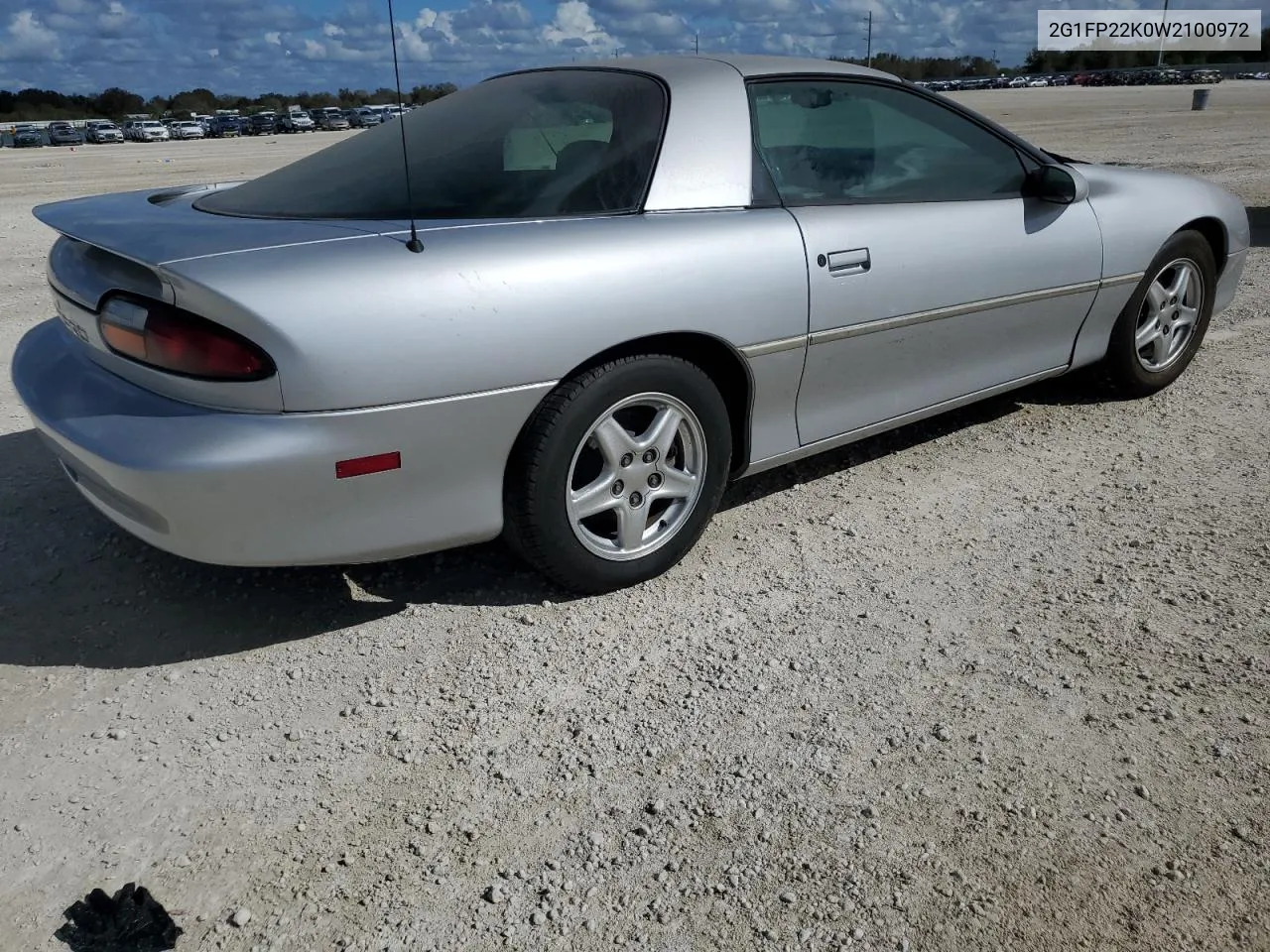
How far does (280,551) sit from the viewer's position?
2568 millimetres

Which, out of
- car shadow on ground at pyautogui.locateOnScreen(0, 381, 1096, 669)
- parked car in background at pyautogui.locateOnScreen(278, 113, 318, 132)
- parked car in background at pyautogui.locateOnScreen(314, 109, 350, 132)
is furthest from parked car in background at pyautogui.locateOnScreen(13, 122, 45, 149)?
car shadow on ground at pyautogui.locateOnScreen(0, 381, 1096, 669)

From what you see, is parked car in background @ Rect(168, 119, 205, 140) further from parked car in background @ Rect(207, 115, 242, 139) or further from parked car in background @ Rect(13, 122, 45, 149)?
parked car in background @ Rect(13, 122, 45, 149)

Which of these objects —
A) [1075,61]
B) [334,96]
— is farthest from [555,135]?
[1075,61]

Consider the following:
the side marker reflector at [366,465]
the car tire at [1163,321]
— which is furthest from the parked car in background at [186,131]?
the side marker reflector at [366,465]

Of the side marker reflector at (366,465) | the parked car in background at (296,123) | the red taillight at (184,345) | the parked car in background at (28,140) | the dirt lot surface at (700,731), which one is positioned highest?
the parked car in background at (296,123)

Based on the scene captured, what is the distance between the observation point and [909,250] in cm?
345

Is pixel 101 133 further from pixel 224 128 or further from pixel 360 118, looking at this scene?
pixel 360 118

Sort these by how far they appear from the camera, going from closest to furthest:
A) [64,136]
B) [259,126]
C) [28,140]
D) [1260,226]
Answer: [1260,226], [28,140], [64,136], [259,126]

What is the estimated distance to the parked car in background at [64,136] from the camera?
46.2 meters

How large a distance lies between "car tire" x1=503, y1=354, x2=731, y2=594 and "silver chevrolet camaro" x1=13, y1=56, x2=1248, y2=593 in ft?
0.03

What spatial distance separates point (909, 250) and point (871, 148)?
43cm

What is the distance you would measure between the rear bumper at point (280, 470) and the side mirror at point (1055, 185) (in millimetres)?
2255

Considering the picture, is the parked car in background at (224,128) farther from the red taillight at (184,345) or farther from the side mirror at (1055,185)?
the red taillight at (184,345)

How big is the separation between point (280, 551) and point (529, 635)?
72 cm
